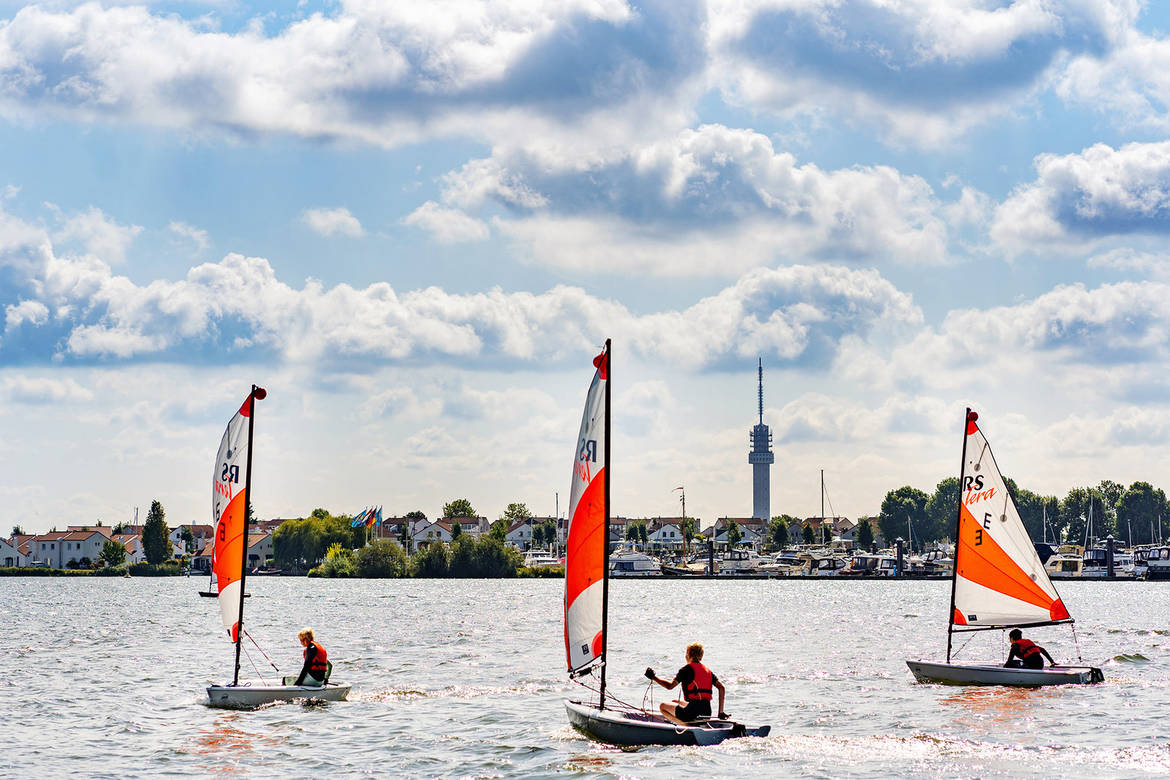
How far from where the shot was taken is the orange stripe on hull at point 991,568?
36.9 metres

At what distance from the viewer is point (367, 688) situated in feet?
129

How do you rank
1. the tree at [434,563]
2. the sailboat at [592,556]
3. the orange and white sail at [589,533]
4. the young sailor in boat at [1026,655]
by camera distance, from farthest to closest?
1. the tree at [434,563]
2. the young sailor in boat at [1026,655]
3. the orange and white sail at [589,533]
4. the sailboat at [592,556]

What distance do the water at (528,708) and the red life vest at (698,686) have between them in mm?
1432

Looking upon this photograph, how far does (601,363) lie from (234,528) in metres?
12.5

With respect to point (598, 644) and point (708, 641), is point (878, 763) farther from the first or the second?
point (708, 641)

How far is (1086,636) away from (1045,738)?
4078cm

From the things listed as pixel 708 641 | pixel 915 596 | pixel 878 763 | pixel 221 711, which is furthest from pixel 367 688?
pixel 915 596

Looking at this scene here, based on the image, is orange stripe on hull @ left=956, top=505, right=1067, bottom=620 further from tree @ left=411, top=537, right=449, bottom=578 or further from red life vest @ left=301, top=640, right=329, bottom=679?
tree @ left=411, top=537, right=449, bottom=578

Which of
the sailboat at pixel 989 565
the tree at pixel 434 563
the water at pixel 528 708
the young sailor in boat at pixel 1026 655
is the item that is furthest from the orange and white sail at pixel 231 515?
the tree at pixel 434 563

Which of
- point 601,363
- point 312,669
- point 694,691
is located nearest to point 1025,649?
point 694,691

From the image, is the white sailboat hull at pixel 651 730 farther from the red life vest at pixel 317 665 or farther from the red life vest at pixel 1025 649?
Result: the red life vest at pixel 1025 649

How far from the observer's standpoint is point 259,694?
31.8 m

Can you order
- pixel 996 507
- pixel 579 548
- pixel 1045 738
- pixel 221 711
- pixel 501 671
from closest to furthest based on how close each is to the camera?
pixel 579 548, pixel 1045 738, pixel 221 711, pixel 996 507, pixel 501 671

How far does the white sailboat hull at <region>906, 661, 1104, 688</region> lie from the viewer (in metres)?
34.6
